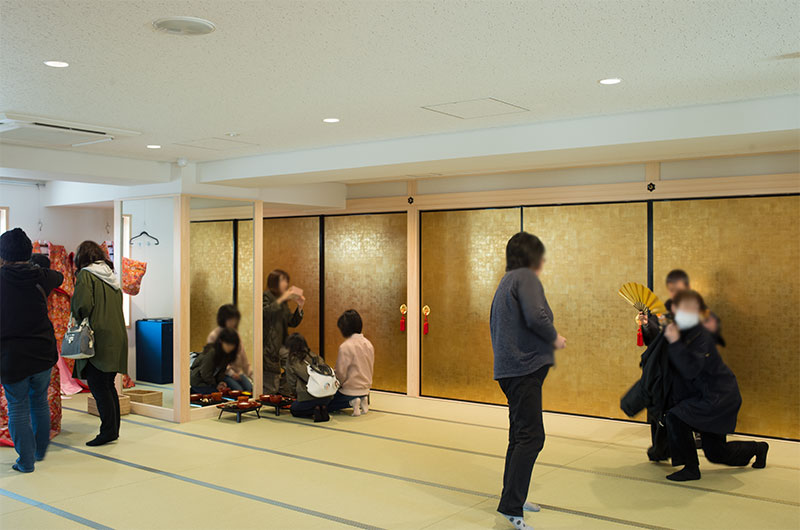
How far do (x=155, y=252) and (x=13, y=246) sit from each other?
176cm

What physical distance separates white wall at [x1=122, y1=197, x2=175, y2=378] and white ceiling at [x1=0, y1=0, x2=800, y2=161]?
1.71 metres

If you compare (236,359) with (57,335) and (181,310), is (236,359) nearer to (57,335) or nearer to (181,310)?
(181,310)

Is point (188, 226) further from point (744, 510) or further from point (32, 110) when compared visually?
point (744, 510)

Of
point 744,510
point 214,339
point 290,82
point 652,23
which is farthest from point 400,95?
point 214,339

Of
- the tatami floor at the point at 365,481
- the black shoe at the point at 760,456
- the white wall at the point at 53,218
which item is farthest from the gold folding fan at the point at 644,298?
the white wall at the point at 53,218

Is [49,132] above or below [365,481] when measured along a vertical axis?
above

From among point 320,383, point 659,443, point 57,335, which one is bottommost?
point 659,443

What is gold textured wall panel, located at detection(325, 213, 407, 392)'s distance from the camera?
7285mm

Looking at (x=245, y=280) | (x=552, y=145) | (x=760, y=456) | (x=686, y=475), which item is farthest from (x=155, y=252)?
(x=760, y=456)

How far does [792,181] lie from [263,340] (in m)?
4.62

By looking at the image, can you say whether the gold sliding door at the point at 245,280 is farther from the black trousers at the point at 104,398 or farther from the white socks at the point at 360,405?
the black trousers at the point at 104,398

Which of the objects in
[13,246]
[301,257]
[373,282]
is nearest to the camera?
[13,246]

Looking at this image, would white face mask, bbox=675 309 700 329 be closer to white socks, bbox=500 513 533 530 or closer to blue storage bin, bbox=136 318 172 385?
white socks, bbox=500 513 533 530

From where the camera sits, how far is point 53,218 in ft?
25.5
